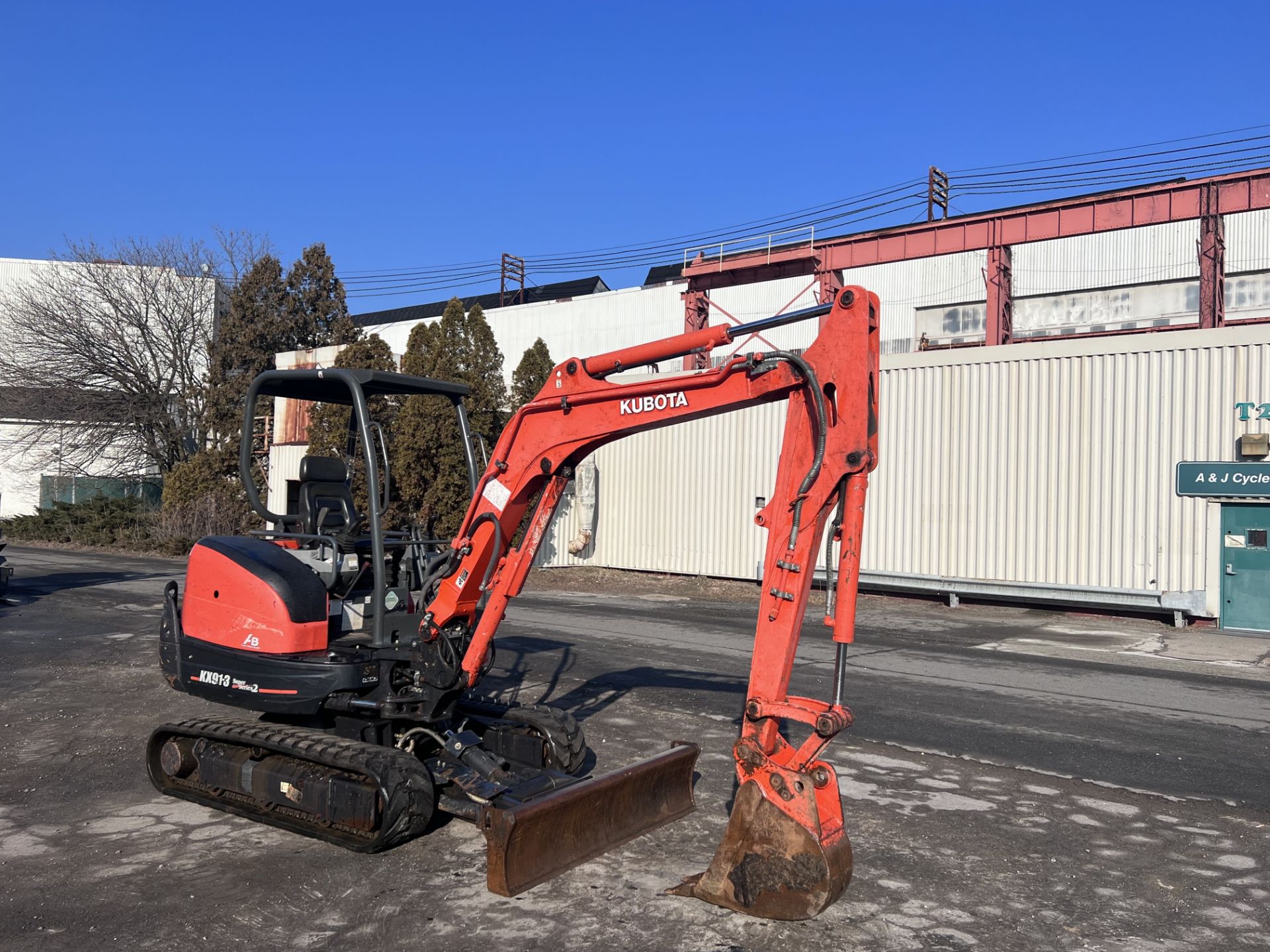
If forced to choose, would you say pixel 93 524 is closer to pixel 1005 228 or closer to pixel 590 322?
pixel 590 322

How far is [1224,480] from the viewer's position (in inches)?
693

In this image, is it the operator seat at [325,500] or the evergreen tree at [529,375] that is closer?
the operator seat at [325,500]

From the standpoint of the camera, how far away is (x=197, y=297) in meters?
39.4

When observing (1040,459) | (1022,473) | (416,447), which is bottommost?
(1022,473)

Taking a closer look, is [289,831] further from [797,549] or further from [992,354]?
[992,354]

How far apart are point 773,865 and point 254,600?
11.7 feet

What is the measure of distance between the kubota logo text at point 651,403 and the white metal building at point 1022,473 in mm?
14869

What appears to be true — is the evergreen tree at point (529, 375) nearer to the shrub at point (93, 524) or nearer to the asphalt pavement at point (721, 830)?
the shrub at point (93, 524)

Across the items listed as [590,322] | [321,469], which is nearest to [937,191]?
[590,322]

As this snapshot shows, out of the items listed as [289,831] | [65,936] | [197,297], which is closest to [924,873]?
[289,831]

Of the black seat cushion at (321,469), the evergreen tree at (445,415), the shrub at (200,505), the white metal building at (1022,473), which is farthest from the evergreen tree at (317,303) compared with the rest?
the black seat cushion at (321,469)

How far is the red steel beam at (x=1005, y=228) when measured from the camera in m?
25.9

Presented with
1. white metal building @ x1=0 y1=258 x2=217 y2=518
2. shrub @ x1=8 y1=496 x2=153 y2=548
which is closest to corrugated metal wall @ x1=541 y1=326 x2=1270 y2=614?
shrub @ x1=8 y1=496 x2=153 y2=548

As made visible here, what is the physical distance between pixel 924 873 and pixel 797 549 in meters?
1.87
